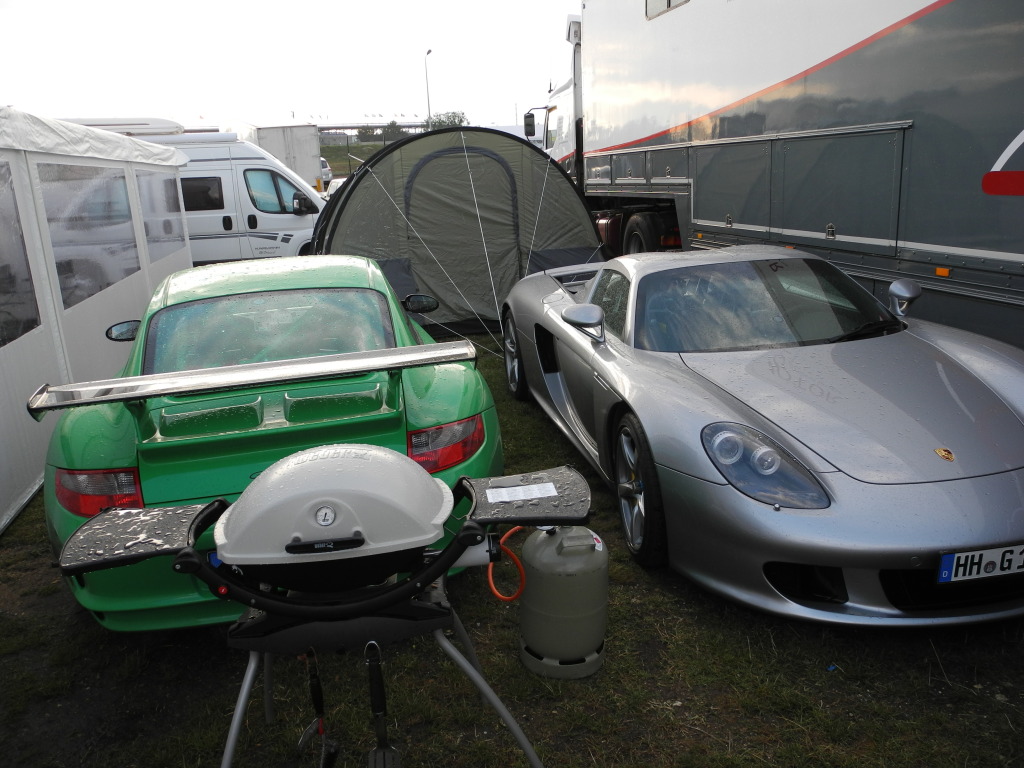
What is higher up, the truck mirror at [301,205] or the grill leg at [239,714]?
the truck mirror at [301,205]

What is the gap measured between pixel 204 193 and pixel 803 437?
38.2 ft

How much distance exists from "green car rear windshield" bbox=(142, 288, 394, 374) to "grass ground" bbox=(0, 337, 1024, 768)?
3.83 ft

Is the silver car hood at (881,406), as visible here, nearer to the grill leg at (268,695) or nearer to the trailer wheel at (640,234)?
the grill leg at (268,695)

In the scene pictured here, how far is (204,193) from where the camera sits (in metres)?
12.5

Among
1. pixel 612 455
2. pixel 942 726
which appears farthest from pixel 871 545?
pixel 612 455

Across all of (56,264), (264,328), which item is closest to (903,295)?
(264,328)

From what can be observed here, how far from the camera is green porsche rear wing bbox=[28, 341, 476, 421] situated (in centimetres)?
215

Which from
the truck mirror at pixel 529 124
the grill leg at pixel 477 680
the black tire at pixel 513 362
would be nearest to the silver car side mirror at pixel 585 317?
the black tire at pixel 513 362

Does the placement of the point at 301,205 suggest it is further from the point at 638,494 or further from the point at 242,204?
the point at 638,494

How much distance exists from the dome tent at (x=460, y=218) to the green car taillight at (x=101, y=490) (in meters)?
5.66

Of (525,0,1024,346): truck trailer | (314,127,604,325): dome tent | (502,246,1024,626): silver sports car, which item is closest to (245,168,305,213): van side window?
(314,127,604,325): dome tent

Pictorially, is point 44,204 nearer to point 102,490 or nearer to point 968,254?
point 102,490

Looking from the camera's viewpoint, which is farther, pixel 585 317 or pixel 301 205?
pixel 301 205

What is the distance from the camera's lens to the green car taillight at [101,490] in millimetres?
2816
